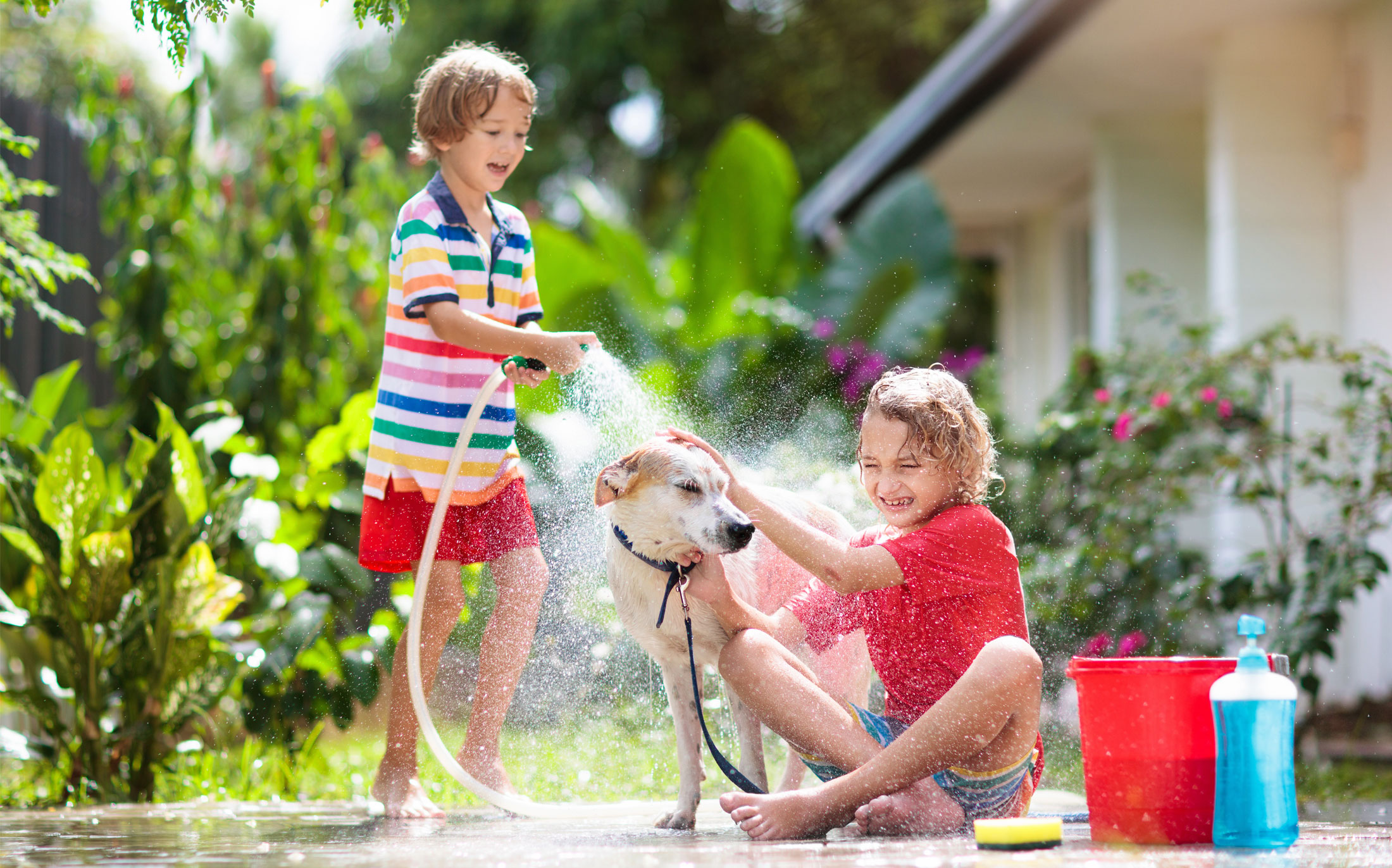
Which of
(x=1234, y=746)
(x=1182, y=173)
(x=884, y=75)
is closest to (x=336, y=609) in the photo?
(x=1234, y=746)

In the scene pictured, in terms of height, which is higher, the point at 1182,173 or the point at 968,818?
the point at 1182,173

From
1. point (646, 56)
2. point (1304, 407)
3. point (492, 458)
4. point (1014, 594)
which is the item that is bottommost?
point (1014, 594)

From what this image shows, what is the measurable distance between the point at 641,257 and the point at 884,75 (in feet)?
47.7

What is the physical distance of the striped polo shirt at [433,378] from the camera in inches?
128

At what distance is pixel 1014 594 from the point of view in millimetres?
2895

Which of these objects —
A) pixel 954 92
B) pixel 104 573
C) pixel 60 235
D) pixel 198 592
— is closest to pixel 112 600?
pixel 104 573

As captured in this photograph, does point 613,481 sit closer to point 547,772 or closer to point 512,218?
point 512,218

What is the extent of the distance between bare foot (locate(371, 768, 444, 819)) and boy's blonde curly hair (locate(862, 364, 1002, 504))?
1503mm

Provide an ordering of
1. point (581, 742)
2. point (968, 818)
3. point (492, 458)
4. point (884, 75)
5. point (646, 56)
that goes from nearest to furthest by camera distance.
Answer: point (968, 818), point (492, 458), point (581, 742), point (646, 56), point (884, 75)

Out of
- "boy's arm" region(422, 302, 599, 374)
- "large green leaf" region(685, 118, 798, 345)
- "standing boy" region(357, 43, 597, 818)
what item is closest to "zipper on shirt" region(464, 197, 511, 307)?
"standing boy" region(357, 43, 597, 818)

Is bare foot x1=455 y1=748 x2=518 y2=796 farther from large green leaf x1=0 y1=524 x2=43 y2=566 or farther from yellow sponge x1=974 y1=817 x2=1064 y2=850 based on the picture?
large green leaf x1=0 y1=524 x2=43 y2=566

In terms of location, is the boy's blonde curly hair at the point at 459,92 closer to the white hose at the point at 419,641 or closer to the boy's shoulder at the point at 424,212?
the boy's shoulder at the point at 424,212

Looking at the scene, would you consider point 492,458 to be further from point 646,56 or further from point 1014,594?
point 646,56

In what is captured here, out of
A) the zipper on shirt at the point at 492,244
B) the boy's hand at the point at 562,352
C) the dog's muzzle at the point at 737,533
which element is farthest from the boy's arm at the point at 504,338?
the dog's muzzle at the point at 737,533
